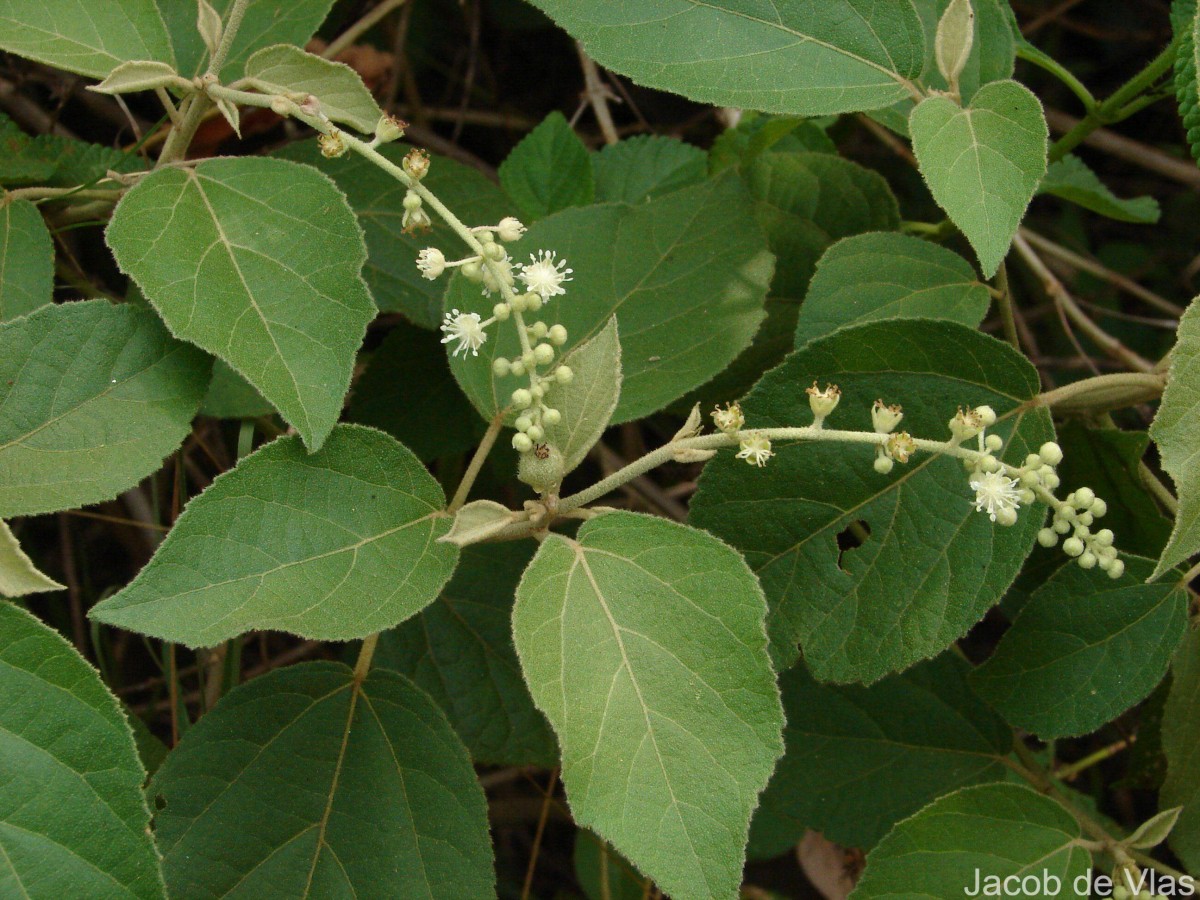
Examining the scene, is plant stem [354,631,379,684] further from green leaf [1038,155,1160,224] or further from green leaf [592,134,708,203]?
green leaf [1038,155,1160,224]

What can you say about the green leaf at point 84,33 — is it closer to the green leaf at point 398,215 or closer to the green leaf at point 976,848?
the green leaf at point 398,215

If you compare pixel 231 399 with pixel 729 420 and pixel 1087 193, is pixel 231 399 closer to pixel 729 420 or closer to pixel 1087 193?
pixel 729 420

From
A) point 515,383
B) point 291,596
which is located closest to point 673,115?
point 515,383

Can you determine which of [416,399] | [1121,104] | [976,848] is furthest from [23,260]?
[1121,104]

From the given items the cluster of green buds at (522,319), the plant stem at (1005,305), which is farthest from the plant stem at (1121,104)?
the cluster of green buds at (522,319)

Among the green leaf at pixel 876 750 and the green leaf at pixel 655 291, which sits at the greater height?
the green leaf at pixel 655 291

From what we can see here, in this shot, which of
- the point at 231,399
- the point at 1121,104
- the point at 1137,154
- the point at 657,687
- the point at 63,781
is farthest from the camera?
the point at 1137,154

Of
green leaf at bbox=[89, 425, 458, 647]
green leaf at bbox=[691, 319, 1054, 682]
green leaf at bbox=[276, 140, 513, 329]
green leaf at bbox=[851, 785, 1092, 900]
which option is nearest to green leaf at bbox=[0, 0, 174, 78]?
green leaf at bbox=[276, 140, 513, 329]
